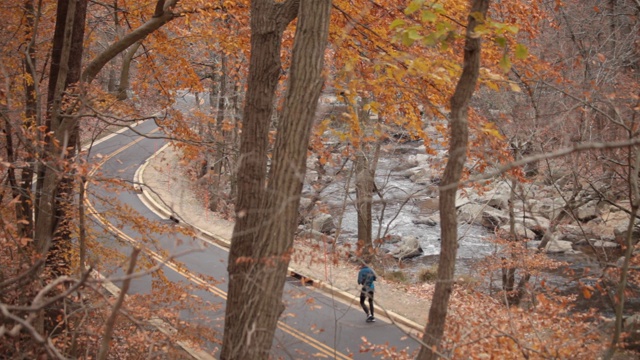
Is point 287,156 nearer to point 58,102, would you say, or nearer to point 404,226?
point 58,102

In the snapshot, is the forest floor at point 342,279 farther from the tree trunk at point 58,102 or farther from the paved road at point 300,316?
the tree trunk at point 58,102

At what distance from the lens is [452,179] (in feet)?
17.0

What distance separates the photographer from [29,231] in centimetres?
924

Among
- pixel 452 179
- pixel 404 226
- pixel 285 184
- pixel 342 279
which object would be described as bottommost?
pixel 342 279

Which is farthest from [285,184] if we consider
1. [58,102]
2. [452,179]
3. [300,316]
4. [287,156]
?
[300,316]

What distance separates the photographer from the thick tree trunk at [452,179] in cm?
505

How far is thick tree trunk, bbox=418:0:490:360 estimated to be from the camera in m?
5.05

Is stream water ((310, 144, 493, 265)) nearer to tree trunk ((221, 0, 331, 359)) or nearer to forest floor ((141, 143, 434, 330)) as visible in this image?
forest floor ((141, 143, 434, 330))

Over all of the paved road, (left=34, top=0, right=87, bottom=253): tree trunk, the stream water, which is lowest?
the paved road

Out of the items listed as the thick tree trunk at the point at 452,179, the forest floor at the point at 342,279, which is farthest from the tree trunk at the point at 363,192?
the thick tree trunk at the point at 452,179

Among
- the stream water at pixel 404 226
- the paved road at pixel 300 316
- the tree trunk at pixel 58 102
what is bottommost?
the paved road at pixel 300 316

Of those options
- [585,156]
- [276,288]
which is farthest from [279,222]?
[585,156]

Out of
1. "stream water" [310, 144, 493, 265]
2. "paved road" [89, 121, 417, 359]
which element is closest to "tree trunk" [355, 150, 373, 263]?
"stream water" [310, 144, 493, 265]

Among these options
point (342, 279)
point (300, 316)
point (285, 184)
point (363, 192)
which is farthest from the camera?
point (363, 192)
